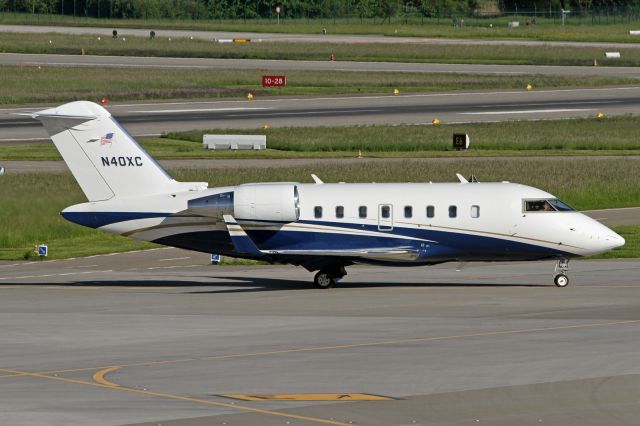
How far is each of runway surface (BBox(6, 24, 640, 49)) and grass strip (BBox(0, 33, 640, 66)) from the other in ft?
16.8

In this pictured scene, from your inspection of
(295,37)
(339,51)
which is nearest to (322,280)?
(339,51)

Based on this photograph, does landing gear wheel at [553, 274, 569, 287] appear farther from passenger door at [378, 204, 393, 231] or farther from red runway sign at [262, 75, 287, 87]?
red runway sign at [262, 75, 287, 87]

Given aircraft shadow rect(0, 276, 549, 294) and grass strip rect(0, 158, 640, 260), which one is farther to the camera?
grass strip rect(0, 158, 640, 260)

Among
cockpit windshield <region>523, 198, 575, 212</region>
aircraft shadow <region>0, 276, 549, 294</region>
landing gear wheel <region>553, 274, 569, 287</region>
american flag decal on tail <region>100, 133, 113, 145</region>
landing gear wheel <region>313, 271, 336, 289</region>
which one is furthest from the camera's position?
american flag decal on tail <region>100, 133, 113, 145</region>

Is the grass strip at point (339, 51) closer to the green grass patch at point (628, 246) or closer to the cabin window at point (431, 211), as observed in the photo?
the green grass patch at point (628, 246)

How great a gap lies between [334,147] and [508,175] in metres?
17.7

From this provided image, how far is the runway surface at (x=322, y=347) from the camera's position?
2328 cm

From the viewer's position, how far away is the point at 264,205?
41.7 meters

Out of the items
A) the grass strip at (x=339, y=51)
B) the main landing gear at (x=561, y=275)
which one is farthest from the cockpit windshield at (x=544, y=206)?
the grass strip at (x=339, y=51)

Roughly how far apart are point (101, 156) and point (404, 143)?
43918 millimetres

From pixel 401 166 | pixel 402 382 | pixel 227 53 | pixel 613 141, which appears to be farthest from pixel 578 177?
pixel 227 53

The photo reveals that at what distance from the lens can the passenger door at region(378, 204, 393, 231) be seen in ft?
137

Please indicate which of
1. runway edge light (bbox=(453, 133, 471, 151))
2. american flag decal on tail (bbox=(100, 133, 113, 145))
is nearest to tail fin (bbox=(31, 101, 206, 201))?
american flag decal on tail (bbox=(100, 133, 113, 145))

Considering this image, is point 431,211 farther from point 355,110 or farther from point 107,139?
point 355,110
